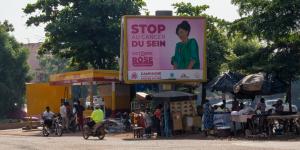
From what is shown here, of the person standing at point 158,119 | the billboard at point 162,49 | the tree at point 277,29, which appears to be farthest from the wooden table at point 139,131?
the tree at point 277,29

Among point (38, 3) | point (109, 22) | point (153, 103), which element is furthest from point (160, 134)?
point (38, 3)

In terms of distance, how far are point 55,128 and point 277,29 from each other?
12.8m

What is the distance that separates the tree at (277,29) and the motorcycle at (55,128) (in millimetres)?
→ 10079

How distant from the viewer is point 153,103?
3062 cm

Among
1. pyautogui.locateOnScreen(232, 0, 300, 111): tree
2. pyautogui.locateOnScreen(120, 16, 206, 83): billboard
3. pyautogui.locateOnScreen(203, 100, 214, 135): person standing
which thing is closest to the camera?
pyautogui.locateOnScreen(232, 0, 300, 111): tree

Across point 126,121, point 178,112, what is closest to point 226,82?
point 178,112

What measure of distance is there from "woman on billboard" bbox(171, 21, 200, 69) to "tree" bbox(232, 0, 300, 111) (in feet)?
18.4

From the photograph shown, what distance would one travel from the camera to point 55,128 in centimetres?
3203

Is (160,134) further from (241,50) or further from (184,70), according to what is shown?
(241,50)

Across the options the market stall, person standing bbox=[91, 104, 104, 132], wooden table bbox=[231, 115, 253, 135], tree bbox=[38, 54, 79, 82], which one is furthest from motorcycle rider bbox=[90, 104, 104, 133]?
tree bbox=[38, 54, 79, 82]

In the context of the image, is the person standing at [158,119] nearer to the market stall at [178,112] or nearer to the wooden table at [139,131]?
the market stall at [178,112]

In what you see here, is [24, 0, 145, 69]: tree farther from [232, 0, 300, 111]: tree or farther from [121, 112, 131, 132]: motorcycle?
[232, 0, 300, 111]: tree

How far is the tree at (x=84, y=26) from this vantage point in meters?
41.0

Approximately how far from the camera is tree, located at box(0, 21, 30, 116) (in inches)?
2143
